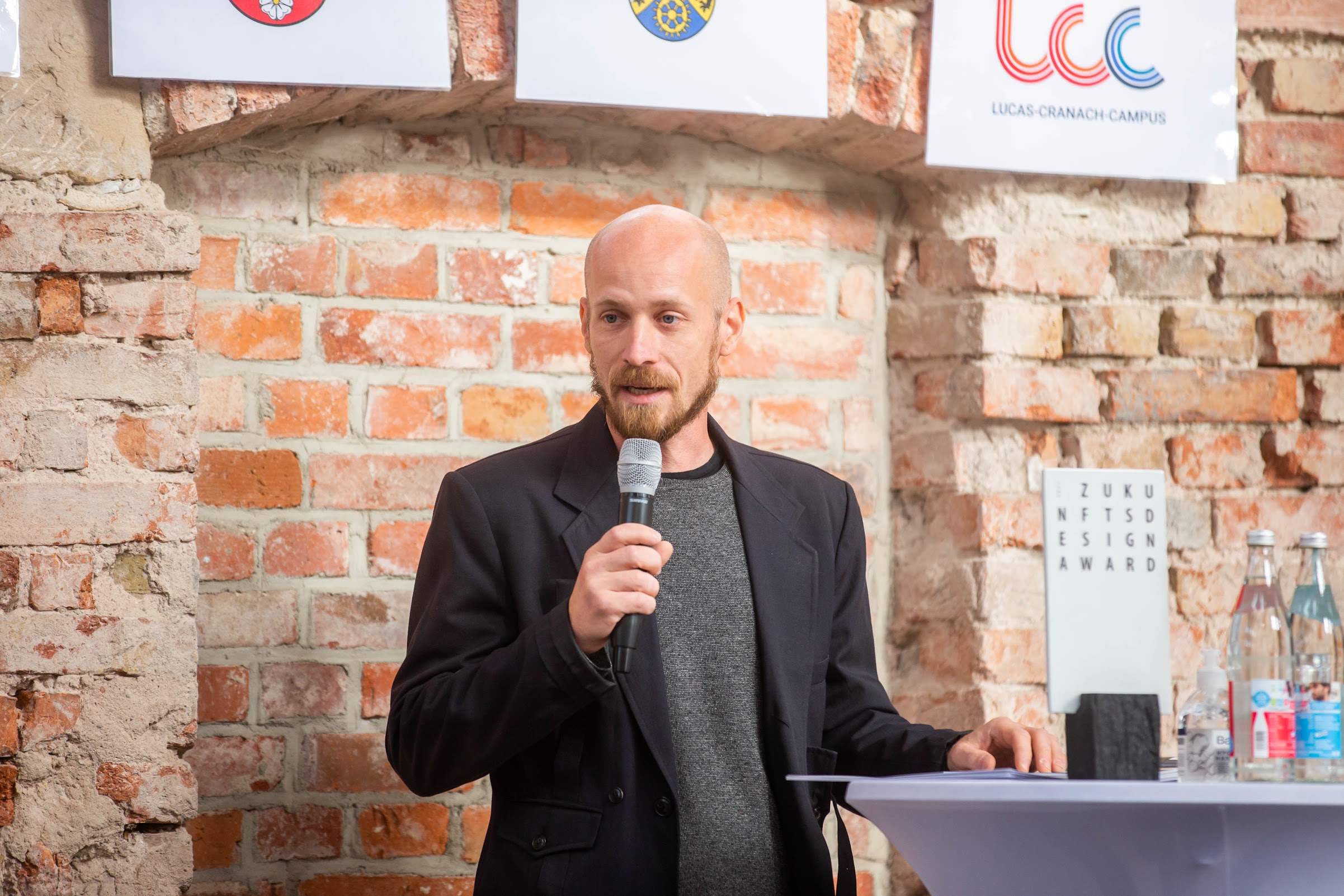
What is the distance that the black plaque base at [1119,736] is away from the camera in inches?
44.8

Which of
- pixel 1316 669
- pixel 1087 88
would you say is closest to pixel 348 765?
pixel 1316 669

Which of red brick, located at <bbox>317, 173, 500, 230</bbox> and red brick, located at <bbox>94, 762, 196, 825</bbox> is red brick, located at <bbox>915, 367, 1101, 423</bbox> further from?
red brick, located at <bbox>94, 762, 196, 825</bbox>

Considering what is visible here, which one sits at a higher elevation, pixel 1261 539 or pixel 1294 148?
pixel 1294 148

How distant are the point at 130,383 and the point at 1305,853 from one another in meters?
1.57

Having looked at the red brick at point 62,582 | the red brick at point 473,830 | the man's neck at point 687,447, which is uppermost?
the man's neck at point 687,447

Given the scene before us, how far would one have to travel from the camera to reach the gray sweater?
63.3 inches

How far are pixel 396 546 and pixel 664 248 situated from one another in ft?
2.35

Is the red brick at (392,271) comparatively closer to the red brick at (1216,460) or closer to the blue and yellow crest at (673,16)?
the blue and yellow crest at (673,16)

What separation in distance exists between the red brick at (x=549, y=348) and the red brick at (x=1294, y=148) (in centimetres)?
126

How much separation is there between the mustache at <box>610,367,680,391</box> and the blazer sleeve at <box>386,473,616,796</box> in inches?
9.9

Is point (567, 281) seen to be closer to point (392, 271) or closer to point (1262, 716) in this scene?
point (392, 271)

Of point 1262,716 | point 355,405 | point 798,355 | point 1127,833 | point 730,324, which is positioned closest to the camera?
point 1127,833

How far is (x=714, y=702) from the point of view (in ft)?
5.50

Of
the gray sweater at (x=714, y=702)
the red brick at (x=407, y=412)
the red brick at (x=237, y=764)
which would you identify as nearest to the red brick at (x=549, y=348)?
the red brick at (x=407, y=412)
